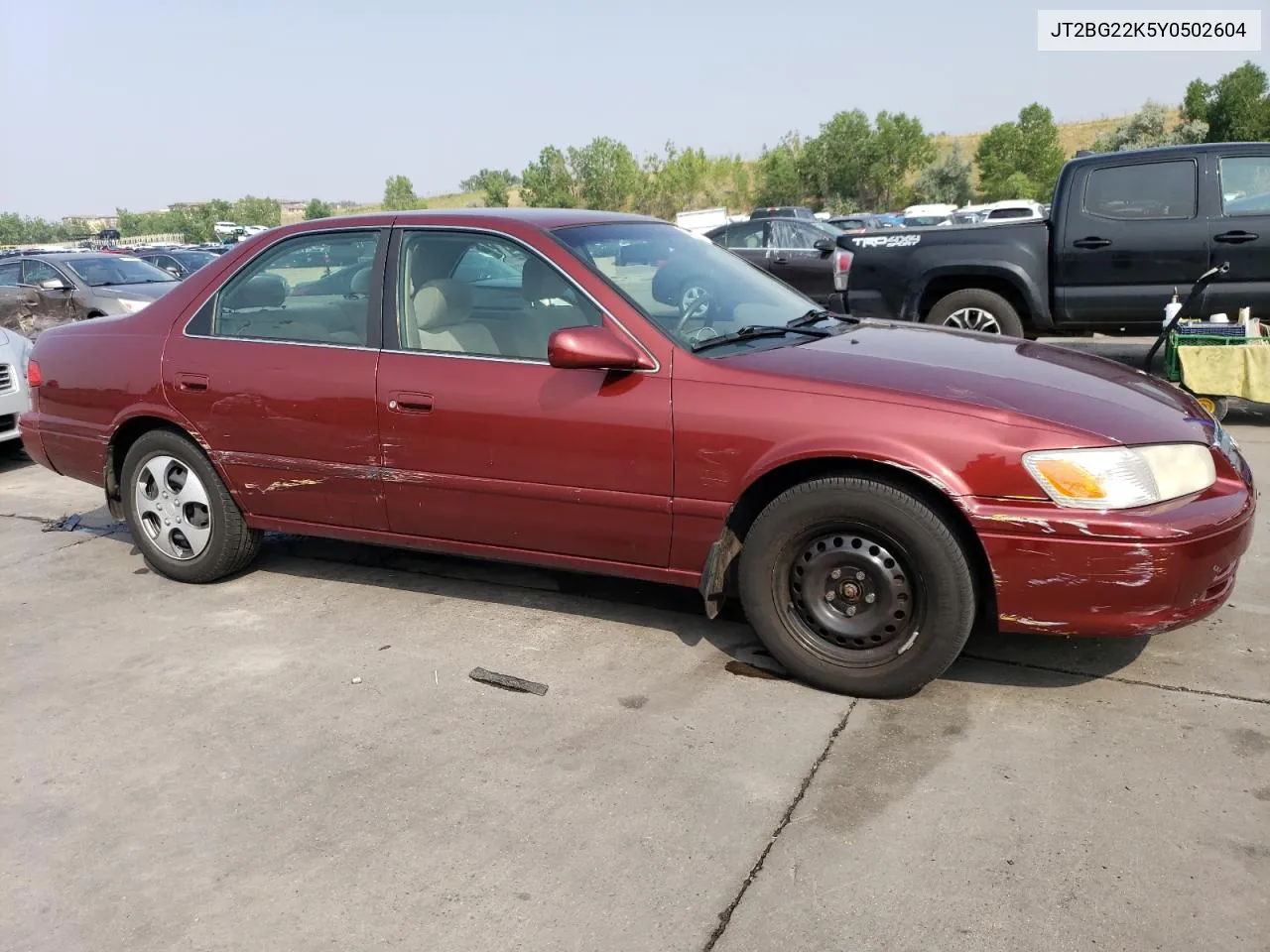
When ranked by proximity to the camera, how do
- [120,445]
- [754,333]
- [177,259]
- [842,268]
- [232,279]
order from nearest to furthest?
1. [754,333]
2. [232,279]
3. [120,445]
4. [842,268]
5. [177,259]

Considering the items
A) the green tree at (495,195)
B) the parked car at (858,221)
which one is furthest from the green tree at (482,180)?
the parked car at (858,221)

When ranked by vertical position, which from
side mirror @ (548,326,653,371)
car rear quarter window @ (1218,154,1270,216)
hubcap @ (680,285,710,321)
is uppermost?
car rear quarter window @ (1218,154,1270,216)

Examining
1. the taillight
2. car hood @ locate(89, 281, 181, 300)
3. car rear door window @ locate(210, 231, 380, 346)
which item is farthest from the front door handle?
car hood @ locate(89, 281, 181, 300)

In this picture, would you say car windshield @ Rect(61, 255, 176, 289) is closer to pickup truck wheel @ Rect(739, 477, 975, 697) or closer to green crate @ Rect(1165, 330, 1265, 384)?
green crate @ Rect(1165, 330, 1265, 384)

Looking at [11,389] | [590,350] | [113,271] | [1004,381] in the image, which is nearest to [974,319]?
[1004,381]

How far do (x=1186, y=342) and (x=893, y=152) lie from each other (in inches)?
2583

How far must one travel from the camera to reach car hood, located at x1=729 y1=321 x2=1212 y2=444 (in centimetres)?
330

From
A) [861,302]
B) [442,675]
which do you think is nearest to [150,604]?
[442,675]

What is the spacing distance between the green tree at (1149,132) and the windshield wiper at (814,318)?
187 feet

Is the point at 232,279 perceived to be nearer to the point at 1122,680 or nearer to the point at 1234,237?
the point at 1122,680

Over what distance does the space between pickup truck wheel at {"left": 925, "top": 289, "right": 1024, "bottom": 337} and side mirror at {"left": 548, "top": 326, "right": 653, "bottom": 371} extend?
5.45 meters

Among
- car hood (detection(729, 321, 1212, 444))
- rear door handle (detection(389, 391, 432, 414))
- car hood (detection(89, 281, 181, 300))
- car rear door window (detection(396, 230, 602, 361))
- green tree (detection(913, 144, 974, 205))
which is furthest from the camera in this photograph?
green tree (detection(913, 144, 974, 205))

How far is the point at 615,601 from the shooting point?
454 cm

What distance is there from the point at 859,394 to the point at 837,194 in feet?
233
